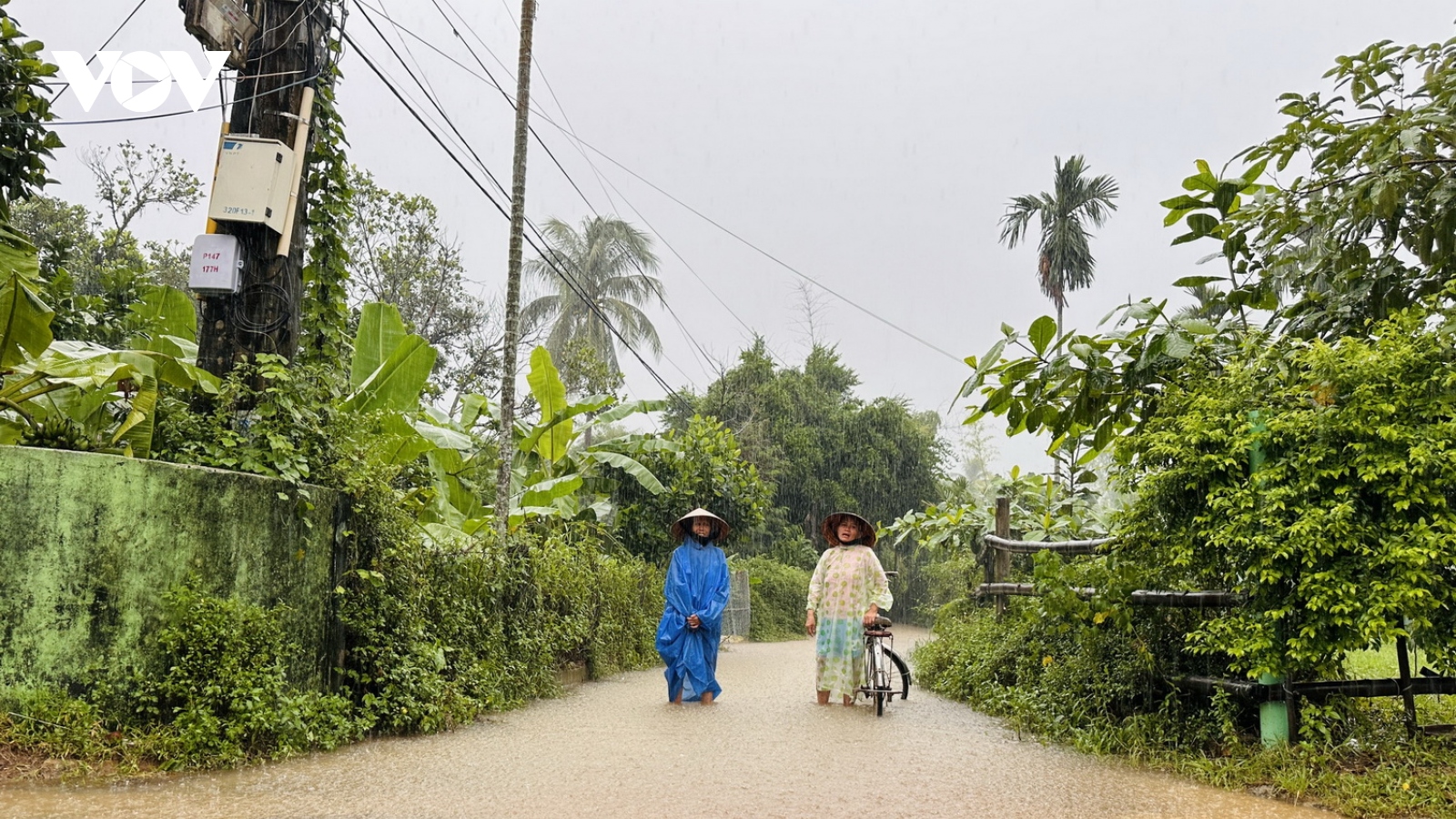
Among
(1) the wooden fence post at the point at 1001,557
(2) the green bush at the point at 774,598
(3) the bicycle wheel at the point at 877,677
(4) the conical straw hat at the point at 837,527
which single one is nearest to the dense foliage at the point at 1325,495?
(3) the bicycle wheel at the point at 877,677

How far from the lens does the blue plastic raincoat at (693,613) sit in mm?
10609

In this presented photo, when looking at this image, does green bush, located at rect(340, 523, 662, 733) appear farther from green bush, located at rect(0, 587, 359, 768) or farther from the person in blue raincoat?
the person in blue raincoat

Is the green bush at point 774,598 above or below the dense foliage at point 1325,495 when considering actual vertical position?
below

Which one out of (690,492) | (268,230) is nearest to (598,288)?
(690,492)

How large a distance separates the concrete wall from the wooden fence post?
714 cm

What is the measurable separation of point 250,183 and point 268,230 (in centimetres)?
37

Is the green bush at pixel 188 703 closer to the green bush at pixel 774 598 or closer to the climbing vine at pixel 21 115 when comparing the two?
the climbing vine at pixel 21 115

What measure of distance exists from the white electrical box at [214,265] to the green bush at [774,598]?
1737 centimetres

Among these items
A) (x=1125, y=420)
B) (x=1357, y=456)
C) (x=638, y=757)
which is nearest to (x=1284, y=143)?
(x=1125, y=420)

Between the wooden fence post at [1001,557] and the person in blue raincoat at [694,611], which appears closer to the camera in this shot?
the person in blue raincoat at [694,611]

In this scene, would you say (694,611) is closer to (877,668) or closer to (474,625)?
(877,668)

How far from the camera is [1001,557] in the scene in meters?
11.7

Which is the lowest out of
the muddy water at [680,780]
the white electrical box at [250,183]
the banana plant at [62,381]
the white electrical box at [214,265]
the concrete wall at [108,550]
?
the muddy water at [680,780]

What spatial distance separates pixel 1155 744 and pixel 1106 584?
1039 mm
